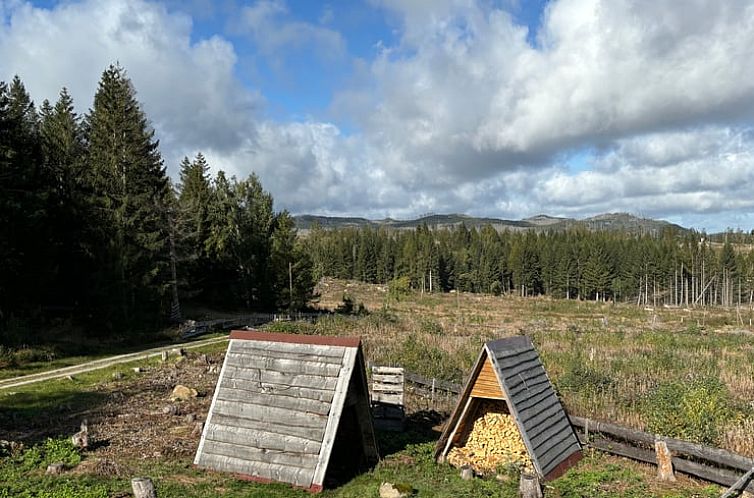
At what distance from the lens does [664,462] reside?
1042 centimetres

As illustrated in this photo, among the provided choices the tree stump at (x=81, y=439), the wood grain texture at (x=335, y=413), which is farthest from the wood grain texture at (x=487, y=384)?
the tree stump at (x=81, y=439)

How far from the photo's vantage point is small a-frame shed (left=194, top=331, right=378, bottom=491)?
998 cm

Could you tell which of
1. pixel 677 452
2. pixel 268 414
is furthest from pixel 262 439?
pixel 677 452

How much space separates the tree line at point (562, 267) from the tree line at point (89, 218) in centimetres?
5451

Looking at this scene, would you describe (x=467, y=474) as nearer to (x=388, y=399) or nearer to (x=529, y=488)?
(x=529, y=488)

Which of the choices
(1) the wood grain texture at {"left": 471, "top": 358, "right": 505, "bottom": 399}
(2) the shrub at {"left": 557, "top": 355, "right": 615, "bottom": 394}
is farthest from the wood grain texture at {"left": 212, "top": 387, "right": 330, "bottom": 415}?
(2) the shrub at {"left": 557, "top": 355, "right": 615, "bottom": 394}

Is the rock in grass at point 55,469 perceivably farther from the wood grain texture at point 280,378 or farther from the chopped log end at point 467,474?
the chopped log end at point 467,474

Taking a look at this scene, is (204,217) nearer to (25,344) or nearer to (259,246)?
(259,246)

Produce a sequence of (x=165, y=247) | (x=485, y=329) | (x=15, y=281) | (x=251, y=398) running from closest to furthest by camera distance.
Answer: (x=251, y=398) < (x=15, y=281) < (x=165, y=247) < (x=485, y=329)

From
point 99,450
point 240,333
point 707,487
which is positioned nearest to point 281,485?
point 240,333

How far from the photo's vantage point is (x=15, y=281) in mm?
26609

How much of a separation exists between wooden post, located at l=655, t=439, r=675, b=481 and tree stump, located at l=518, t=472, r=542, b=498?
2937 mm

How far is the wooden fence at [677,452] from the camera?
32.0 feet

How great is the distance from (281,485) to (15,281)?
77.0 feet
